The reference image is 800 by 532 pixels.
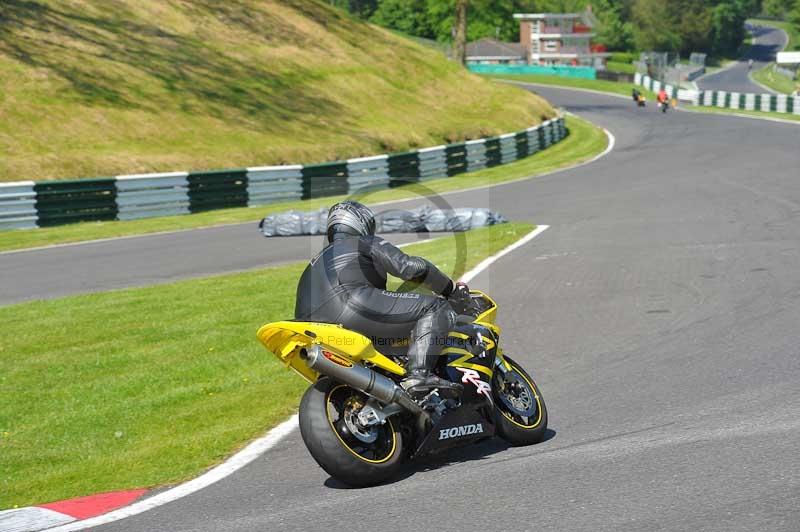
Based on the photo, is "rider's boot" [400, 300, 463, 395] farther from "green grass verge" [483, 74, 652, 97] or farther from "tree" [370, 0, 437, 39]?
"tree" [370, 0, 437, 39]

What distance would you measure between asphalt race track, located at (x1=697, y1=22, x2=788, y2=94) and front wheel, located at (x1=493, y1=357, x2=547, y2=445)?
98.5m

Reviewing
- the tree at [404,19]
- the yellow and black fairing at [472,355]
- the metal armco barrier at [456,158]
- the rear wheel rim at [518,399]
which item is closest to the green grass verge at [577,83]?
the metal armco barrier at [456,158]

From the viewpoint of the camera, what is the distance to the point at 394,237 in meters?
19.1

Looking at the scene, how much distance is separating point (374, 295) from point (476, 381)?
37.3 inches

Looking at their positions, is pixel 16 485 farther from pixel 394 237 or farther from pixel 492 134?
pixel 492 134

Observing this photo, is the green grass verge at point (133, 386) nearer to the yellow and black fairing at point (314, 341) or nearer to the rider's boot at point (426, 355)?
the yellow and black fairing at point (314, 341)

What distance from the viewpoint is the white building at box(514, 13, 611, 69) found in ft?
520

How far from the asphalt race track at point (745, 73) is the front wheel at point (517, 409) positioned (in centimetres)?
9854

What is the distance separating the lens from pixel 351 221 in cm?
649

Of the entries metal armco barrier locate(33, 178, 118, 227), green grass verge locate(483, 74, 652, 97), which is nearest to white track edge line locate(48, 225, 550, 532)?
metal armco barrier locate(33, 178, 118, 227)

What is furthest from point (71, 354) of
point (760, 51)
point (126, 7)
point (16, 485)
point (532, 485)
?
point (760, 51)

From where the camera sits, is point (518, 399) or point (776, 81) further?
point (776, 81)

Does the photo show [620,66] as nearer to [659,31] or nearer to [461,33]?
[659,31]

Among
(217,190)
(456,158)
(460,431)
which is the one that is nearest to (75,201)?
(217,190)
